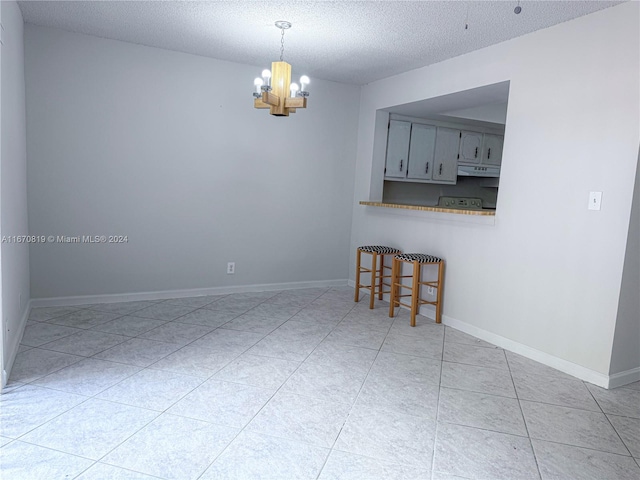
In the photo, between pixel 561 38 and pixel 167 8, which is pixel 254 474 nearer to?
pixel 167 8

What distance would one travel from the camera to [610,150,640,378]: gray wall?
2.64m

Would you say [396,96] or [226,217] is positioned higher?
[396,96]

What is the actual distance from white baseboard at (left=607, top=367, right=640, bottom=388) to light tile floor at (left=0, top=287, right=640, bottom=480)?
0.07 meters

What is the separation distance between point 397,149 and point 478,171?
1358 millimetres

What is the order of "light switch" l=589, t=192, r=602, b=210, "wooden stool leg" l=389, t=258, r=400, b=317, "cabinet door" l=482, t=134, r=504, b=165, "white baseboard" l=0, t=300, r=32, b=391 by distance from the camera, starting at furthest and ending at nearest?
1. "cabinet door" l=482, t=134, r=504, b=165
2. "wooden stool leg" l=389, t=258, r=400, b=317
3. "light switch" l=589, t=192, r=602, b=210
4. "white baseboard" l=0, t=300, r=32, b=391

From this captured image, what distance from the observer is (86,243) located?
3928 mm

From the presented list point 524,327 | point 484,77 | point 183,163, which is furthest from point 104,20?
point 524,327

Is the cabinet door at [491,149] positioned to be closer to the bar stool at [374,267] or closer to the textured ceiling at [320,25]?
the textured ceiling at [320,25]

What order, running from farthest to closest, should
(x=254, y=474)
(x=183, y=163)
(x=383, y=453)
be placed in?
(x=183, y=163) → (x=383, y=453) → (x=254, y=474)

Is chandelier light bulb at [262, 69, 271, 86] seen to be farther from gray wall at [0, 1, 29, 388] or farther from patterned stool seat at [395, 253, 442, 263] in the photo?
patterned stool seat at [395, 253, 442, 263]

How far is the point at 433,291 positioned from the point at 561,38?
2.23 metres

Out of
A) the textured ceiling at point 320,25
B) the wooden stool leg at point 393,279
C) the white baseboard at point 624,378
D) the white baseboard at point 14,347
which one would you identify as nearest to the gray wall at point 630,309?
the white baseboard at point 624,378

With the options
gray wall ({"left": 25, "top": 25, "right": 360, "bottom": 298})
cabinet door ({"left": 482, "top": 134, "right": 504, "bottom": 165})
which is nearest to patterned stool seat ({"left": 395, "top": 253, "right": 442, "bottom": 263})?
gray wall ({"left": 25, "top": 25, "right": 360, "bottom": 298})

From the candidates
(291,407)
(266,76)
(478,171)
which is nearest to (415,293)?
(291,407)
